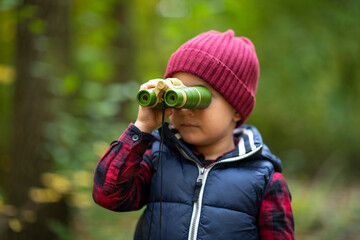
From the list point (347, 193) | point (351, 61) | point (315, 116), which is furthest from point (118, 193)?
point (315, 116)

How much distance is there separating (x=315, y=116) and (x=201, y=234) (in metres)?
6.98

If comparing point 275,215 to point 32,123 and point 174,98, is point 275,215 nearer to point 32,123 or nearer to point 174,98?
point 174,98

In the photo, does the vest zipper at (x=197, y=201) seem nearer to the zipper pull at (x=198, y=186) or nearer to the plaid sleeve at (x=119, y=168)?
the zipper pull at (x=198, y=186)

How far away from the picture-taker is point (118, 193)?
1.88 meters

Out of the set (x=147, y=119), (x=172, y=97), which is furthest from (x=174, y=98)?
(x=147, y=119)

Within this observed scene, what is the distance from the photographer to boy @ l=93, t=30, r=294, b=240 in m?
1.88

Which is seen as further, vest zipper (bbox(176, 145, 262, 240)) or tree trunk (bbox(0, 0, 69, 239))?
tree trunk (bbox(0, 0, 69, 239))

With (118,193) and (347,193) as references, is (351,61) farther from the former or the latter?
(118,193)

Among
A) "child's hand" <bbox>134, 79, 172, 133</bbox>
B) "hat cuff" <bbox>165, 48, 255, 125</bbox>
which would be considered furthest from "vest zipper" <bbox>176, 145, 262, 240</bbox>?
"hat cuff" <bbox>165, 48, 255, 125</bbox>

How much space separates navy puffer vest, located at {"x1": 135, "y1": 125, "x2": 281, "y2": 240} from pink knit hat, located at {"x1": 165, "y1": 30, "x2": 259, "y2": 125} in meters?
0.29

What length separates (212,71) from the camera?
2.03m

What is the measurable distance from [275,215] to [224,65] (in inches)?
33.6

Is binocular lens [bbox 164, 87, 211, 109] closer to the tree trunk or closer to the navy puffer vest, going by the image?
the navy puffer vest

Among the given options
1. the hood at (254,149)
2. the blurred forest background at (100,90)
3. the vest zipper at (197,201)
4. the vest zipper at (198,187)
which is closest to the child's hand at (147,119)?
the vest zipper at (198,187)
